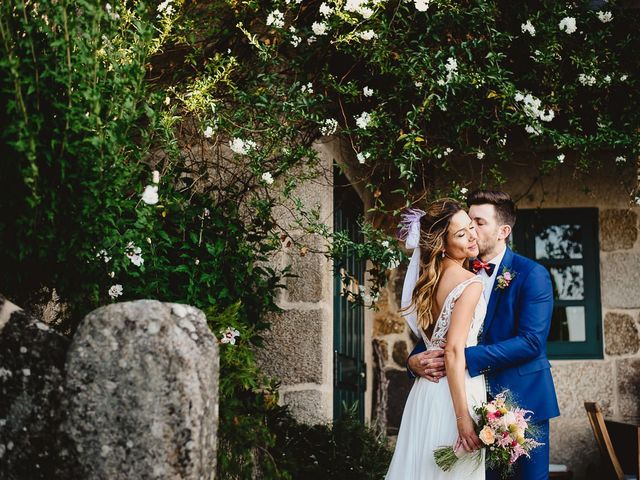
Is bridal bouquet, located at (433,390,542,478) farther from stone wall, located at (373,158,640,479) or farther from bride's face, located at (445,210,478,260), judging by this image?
stone wall, located at (373,158,640,479)

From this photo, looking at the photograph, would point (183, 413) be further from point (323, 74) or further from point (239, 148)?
point (323, 74)

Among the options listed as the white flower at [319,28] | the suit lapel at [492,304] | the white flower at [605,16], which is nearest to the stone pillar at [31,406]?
the suit lapel at [492,304]

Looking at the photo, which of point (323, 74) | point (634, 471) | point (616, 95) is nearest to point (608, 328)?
point (634, 471)

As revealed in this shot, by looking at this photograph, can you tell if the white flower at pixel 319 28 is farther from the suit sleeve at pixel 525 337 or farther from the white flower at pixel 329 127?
the suit sleeve at pixel 525 337

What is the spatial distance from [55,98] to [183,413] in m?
1.18

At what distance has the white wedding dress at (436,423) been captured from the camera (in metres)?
3.23

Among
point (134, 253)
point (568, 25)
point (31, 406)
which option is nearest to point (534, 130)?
point (568, 25)

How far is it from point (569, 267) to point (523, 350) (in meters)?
3.24

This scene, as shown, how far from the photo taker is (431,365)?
341 cm

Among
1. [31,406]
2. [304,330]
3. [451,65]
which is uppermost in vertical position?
[451,65]

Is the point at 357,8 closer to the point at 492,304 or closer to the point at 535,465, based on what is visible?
the point at 492,304

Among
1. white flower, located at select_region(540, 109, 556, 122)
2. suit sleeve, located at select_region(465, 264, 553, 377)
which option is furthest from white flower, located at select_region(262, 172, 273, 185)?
white flower, located at select_region(540, 109, 556, 122)

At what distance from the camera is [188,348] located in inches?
78.5

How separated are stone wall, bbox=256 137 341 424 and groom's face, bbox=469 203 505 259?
0.95 meters
